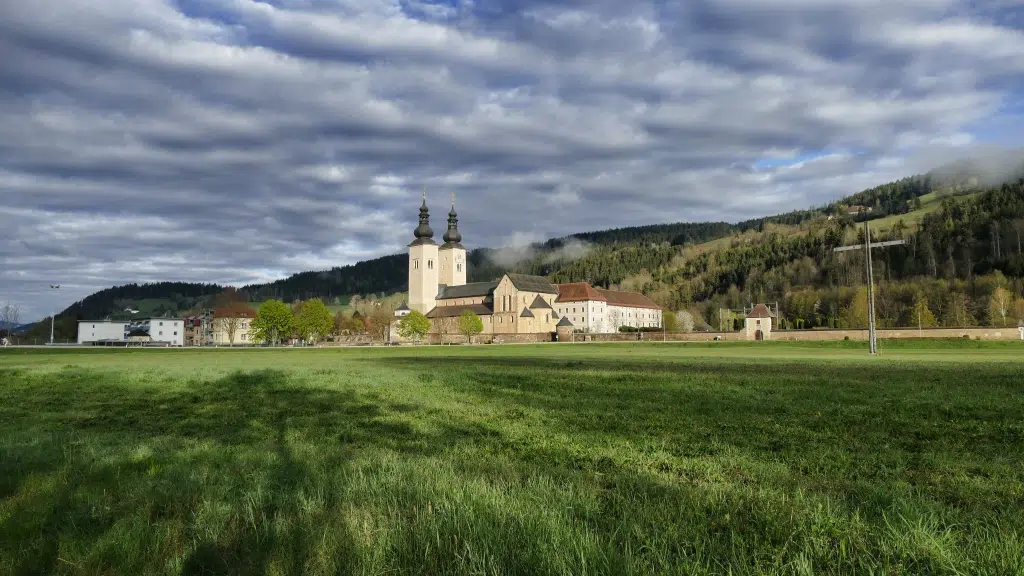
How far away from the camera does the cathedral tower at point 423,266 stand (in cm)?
18138

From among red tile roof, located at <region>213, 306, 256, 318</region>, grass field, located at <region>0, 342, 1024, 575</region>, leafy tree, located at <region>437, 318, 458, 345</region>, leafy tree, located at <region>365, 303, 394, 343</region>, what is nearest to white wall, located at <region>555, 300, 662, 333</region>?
leafy tree, located at <region>437, 318, 458, 345</region>

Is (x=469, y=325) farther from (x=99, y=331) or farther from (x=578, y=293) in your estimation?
(x=99, y=331)

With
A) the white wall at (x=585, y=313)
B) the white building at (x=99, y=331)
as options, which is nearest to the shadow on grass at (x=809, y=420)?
the white wall at (x=585, y=313)

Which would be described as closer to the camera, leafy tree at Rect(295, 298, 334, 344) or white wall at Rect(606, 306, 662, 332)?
leafy tree at Rect(295, 298, 334, 344)

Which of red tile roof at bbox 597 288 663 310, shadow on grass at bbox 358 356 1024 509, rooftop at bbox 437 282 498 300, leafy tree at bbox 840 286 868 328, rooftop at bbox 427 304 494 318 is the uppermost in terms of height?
rooftop at bbox 437 282 498 300

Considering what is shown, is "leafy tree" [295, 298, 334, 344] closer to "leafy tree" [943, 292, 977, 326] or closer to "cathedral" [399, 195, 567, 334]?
"cathedral" [399, 195, 567, 334]

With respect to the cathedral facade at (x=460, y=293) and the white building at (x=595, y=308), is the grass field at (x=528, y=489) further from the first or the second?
the white building at (x=595, y=308)

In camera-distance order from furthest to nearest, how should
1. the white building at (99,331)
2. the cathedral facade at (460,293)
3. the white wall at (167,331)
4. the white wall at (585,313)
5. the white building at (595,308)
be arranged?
the white wall at (167,331) → the white building at (99,331) → the white building at (595,308) → the white wall at (585,313) → the cathedral facade at (460,293)

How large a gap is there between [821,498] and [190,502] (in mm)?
5946

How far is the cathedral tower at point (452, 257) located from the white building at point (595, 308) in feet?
99.7

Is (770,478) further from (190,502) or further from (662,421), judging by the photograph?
(190,502)

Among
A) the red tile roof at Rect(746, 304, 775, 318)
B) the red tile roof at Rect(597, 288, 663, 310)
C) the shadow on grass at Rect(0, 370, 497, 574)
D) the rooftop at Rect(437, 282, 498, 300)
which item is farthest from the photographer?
the red tile roof at Rect(597, 288, 663, 310)

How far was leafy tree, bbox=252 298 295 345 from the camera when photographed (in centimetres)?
12350

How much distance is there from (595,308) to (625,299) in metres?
21.3
